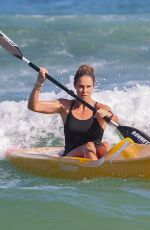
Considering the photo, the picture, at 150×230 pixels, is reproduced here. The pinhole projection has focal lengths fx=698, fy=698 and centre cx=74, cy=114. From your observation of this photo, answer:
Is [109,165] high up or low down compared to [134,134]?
down

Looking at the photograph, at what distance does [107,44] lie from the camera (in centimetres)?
1559

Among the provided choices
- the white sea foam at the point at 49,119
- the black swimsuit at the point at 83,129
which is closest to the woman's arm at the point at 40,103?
the black swimsuit at the point at 83,129

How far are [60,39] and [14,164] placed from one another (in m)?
10.2

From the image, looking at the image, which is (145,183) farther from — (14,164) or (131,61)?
(131,61)

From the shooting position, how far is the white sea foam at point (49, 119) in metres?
7.75

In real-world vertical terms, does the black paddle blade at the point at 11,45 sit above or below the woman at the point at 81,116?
above

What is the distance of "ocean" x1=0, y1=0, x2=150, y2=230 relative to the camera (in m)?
4.54

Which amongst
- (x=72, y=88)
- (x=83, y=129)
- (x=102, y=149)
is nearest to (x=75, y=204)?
(x=102, y=149)

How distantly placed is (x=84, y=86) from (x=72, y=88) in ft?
12.3

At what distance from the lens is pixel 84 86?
5539mm

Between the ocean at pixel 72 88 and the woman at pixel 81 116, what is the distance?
0.33m

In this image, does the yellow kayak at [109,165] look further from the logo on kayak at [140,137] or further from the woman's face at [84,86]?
the woman's face at [84,86]

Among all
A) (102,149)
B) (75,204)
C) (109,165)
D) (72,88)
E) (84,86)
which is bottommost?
(75,204)

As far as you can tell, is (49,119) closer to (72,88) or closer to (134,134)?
(72,88)
